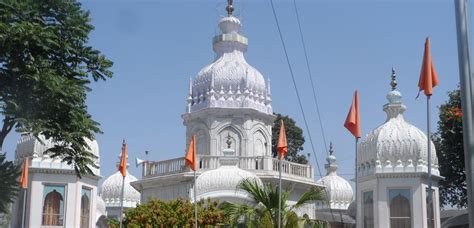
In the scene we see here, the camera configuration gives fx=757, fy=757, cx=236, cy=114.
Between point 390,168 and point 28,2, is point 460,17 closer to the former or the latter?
point 28,2

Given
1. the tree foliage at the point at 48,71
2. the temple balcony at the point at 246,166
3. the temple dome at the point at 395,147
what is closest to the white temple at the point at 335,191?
the temple balcony at the point at 246,166

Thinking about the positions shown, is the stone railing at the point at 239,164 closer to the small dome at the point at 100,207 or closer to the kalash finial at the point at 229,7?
the small dome at the point at 100,207

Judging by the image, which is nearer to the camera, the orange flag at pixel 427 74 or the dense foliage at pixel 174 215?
the orange flag at pixel 427 74

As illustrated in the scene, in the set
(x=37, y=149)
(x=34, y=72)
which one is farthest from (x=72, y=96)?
(x=37, y=149)

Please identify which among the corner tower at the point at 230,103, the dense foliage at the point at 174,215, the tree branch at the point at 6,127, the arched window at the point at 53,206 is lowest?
the dense foliage at the point at 174,215

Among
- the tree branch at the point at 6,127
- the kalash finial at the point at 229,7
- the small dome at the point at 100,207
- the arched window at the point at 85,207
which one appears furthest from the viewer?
the small dome at the point at 100,207

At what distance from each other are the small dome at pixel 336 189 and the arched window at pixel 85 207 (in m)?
18.4

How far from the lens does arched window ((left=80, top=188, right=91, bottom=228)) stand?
3219 cm

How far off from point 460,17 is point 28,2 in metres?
9.94

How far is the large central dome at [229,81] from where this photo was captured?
3797 cm

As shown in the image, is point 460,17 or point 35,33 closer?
point 460,17

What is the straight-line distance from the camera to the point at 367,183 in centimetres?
3225

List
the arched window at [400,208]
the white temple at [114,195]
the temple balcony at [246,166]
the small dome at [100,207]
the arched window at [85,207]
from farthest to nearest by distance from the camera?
1. the white temple at [114,195]
2. the small dome at [100,207]
3. the temple balcony at [246,166]
4. the arched window at [85,207]
5. the arched window at [400,208]

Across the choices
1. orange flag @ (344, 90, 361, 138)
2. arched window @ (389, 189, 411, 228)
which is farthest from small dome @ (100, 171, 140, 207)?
orange flag @ (344, 90, 361, 138)
